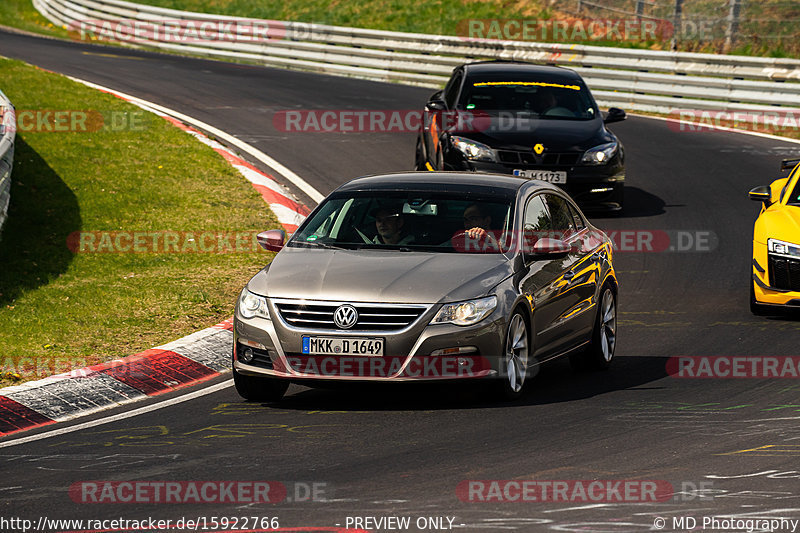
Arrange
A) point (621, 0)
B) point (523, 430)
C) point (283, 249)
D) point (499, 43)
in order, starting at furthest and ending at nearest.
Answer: point (621, 0) < point (499, 43) < point (283, 249) < point (523, 430)

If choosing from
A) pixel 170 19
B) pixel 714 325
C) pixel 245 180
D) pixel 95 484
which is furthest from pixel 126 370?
A: pixel 170 19

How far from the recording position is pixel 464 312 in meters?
8.62

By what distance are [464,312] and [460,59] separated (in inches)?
873

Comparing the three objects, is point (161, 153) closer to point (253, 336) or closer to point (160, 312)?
point (160, 312)

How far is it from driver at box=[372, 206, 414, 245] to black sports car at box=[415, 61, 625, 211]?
21.8 ft

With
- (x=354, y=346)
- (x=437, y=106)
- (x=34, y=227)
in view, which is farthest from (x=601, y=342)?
(x=437, y=106)

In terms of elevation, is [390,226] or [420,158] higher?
[390,226]

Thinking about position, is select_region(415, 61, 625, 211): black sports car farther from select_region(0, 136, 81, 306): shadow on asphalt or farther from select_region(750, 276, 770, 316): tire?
select_region(0, 136, 81, 306): shadow on asphalt

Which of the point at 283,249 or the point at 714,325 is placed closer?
the point at 283,249

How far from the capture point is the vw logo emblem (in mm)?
8484

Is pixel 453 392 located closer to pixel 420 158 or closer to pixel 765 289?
pixel 765 289

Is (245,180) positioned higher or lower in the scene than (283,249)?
lower

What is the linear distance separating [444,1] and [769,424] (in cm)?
3266

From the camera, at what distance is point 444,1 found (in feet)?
131
